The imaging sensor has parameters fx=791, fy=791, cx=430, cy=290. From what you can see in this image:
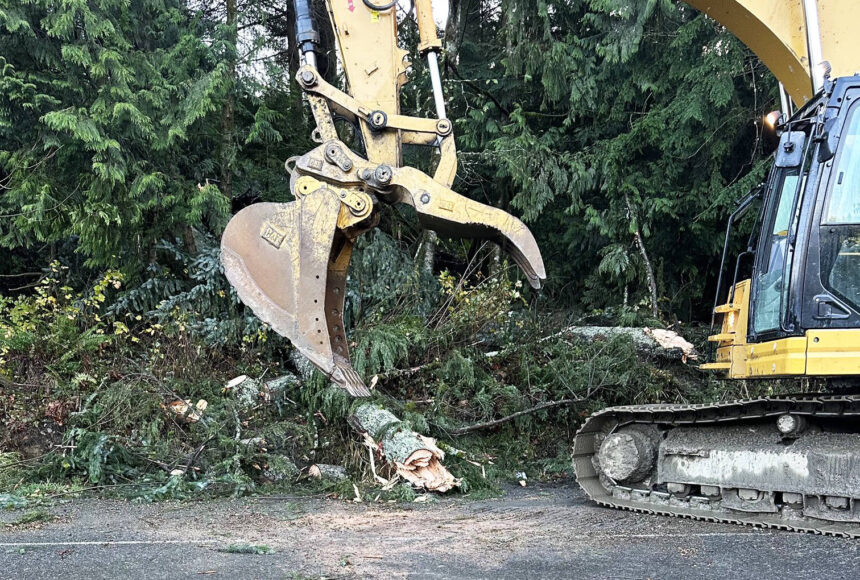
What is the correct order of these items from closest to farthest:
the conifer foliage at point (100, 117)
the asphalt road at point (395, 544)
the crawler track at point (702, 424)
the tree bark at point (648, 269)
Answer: the asphalt road at point (395, 544) → the crawler track at point (702, 424) → the conifer foliage at point (100, 117) → the tree bark at point (648, 269)

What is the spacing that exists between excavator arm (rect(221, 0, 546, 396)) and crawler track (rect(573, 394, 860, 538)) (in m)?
1.68

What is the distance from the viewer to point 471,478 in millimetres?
6168

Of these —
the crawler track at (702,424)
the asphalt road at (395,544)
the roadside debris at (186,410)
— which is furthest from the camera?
the roadside debris at (186,410)

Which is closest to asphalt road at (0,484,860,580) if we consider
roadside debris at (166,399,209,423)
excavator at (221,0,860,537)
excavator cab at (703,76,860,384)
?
excavator at (221,0,860,537)

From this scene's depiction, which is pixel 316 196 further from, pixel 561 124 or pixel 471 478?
pixel 561 124

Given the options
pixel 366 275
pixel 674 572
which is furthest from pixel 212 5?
pixel 674 572

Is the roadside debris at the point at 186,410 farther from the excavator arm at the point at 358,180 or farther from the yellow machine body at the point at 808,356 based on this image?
the yellow machine body at the point at 808,356

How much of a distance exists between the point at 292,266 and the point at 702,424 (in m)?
2.88

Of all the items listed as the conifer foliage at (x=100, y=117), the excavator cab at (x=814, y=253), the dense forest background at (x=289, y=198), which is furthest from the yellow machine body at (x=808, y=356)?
the conifer foliage at (x=100, y=117)

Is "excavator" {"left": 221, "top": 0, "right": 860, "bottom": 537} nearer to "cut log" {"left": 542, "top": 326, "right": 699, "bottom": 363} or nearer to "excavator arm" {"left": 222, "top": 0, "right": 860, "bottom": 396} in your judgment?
"excavator arm" {"left": 222, "top": 0, "right": 860, "bottom": 396}

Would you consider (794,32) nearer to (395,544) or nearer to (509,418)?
(509,418)

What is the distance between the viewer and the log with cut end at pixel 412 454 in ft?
19.3

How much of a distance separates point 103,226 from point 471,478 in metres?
4.65

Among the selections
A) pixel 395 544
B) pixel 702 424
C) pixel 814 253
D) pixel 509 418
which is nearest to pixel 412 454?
pixel 509 418
